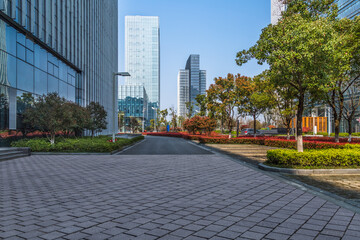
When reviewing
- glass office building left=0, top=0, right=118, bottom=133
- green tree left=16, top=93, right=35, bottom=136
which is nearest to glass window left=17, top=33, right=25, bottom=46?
glass office building left=0, top=0, right=118, bottom=133

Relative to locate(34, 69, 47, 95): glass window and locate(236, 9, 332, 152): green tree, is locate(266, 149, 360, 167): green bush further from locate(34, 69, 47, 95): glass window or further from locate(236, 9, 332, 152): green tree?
locate(34, 69, 47, 95): glass window

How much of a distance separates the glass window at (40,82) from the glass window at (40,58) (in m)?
0.50

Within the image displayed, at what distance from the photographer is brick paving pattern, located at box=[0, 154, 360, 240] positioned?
4.05m

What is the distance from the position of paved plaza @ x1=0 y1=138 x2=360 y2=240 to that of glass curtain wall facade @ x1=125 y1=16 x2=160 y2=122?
130624 mm

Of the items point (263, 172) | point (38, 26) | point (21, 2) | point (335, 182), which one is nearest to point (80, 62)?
point (38, 26)

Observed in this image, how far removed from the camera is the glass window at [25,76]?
20170 millimetres

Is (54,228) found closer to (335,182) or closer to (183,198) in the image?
(183,198)

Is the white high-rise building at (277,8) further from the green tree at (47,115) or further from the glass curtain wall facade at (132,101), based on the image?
the glass curtain wall facade at (132,101)

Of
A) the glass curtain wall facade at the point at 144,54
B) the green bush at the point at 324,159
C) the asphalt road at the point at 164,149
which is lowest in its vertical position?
the asphalt road at the point at 164,149

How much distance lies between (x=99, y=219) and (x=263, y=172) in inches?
274

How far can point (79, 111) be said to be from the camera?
22922 millimetres

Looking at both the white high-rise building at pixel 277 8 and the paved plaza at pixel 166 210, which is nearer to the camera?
the paved plaza at pixel 166 210

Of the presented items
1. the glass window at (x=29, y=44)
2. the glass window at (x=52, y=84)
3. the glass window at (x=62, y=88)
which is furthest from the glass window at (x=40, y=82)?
the glass window at (x=62, y=88)

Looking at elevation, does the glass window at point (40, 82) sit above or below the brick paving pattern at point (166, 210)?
A: above
